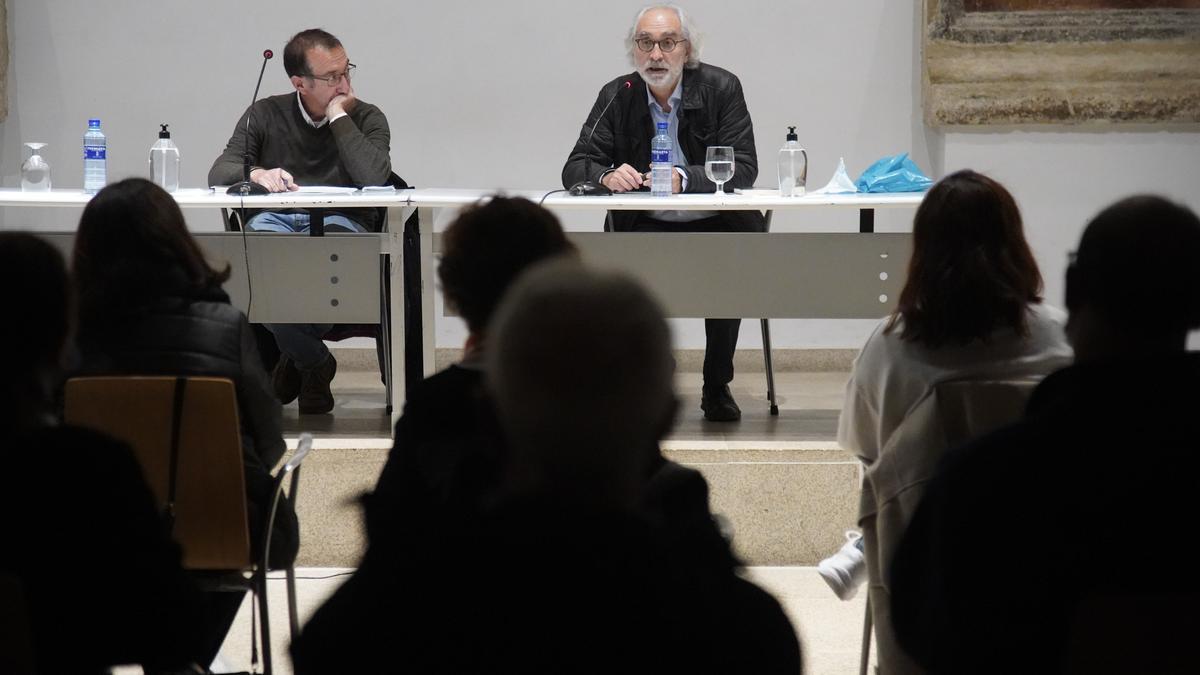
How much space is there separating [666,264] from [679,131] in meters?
0.81

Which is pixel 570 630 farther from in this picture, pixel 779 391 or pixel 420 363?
pixel 779 391

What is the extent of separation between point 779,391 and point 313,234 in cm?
187

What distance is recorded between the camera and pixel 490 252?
1.83 m

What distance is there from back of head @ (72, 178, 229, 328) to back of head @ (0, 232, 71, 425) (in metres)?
0.69

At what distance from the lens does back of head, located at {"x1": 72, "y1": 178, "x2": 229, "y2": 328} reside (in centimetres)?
225

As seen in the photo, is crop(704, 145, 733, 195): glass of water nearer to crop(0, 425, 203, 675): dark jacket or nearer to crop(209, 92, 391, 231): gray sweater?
crop(209, 92, 391, 231): gray sweater

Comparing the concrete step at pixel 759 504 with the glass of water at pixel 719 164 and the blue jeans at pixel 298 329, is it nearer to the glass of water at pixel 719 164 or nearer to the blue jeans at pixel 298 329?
the blue jeans at pixel 298 329

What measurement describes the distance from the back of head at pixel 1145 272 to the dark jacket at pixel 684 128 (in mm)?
2932

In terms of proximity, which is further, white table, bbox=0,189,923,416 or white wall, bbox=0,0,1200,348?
white wall, bbox=0,0,1200,348

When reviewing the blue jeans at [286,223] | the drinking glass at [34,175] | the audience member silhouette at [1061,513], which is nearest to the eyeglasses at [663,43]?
the blue jeans at [286,223]

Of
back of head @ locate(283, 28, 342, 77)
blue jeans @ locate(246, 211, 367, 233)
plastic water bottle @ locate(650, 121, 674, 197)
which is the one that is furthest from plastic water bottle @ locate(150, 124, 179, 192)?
plastic water bottle @ locate(650, 121, 674, 197)

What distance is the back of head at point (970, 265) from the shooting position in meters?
2.08

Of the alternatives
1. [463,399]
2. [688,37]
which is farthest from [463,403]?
[688,37]

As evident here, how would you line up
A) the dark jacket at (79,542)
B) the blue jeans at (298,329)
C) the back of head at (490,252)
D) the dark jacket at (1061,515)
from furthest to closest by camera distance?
the blue jeans at (298,329)
the back of head at (490,252)
the dark jacket at (79,542)
the dark jacket at (1061,515)
